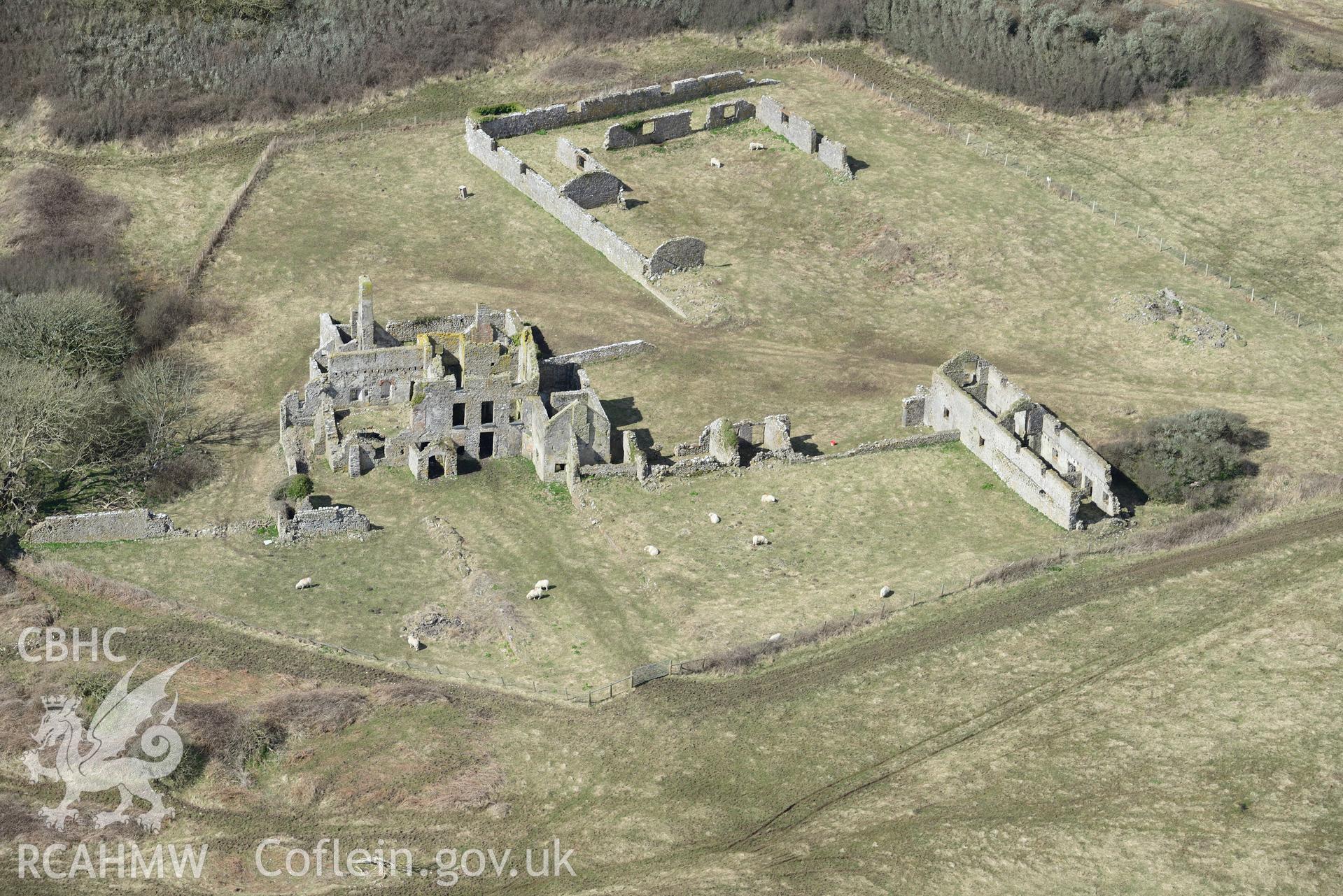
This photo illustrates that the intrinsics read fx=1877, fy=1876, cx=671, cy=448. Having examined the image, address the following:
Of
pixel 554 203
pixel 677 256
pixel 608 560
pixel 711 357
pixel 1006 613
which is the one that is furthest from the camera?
pixel 554 203

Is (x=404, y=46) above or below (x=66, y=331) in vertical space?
above

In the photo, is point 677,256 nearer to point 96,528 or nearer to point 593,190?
point 593,190

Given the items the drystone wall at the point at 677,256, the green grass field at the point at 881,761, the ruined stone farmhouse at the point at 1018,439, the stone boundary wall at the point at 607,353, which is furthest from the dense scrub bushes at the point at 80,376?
the ruined stone farmhouse at the point at 1018,439

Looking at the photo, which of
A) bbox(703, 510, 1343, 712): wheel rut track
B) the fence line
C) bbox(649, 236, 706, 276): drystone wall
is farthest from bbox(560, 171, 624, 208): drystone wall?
bbox(703, 510, 1343, 712): wheel rut track

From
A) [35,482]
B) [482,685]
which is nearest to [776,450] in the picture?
[482,685]

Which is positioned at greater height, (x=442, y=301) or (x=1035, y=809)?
(x=442, y=301)

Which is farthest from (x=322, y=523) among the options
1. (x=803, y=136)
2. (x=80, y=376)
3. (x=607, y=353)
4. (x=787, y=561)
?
(x=803, y=136)

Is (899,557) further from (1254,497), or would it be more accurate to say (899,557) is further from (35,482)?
(35,482)
